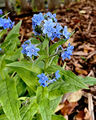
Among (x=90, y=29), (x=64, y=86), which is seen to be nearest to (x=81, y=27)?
(x=90, y=29)

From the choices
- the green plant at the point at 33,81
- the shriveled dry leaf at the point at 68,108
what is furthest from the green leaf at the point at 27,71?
the shriveled dry leaf at the point at 68,108

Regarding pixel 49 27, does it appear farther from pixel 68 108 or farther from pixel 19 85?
pixel 68 108

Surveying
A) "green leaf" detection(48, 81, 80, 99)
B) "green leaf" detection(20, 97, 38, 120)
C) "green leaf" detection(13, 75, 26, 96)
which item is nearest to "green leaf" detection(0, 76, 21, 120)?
"green leaf" detection(20, 97, 38, 120)

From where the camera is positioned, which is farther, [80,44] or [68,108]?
[80,44]

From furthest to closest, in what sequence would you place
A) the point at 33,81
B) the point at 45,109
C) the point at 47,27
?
the point at 33,81 → the point at 45,109 → the point at 47,27

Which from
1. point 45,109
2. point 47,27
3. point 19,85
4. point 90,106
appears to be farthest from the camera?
point 90,106

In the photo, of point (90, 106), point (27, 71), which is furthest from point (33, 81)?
point (90, 106)
